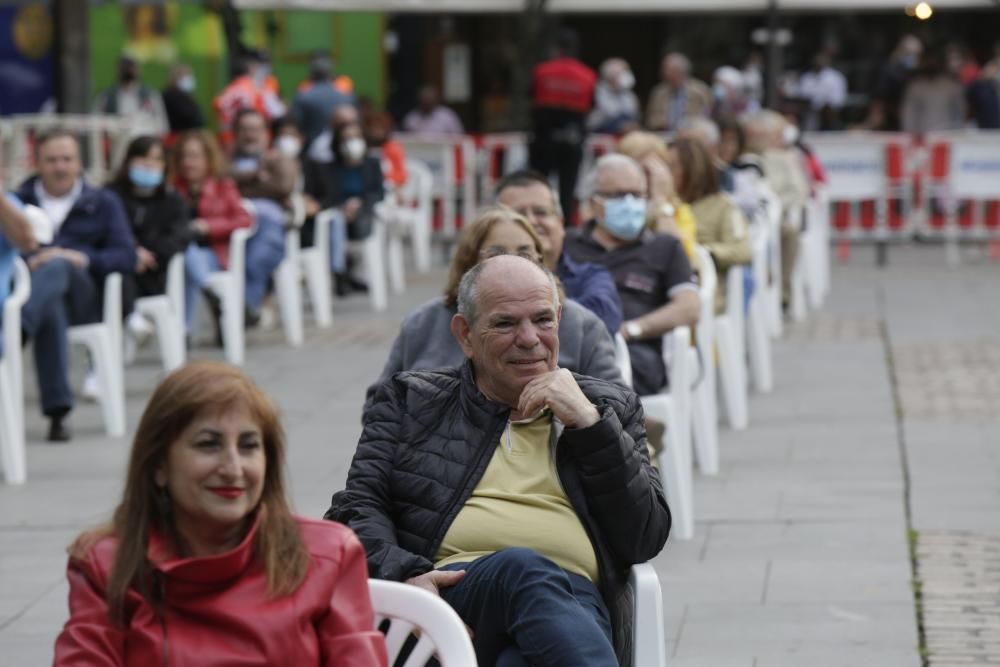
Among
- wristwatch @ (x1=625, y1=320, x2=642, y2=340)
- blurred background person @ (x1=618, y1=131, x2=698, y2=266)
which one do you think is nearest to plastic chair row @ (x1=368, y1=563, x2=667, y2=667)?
wristwatch @ (x1=625, y1=320, x2=642, y2=340)

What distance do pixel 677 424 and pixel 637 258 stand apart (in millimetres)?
696

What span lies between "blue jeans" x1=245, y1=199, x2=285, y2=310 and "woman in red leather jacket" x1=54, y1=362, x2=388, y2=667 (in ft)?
34.2

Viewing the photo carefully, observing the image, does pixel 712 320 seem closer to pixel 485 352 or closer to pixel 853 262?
pixel 485 352

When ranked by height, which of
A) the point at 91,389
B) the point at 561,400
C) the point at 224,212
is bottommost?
the point at 91,389

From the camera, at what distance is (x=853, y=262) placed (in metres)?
19.8

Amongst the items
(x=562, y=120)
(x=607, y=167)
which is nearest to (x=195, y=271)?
(x=607, y=167)

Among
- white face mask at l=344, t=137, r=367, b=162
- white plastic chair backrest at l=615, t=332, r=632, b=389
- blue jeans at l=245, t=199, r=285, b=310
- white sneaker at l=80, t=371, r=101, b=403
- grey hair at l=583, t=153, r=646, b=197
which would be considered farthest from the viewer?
white face mask at l=344, t=137, r=367, b=162

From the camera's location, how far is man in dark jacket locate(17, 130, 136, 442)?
9.95 metres

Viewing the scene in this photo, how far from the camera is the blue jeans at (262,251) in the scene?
13883 millimetres

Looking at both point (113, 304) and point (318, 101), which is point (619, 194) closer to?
point (113, 304)

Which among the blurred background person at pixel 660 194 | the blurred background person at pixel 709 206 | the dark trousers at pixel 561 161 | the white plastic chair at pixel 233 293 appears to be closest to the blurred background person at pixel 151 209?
the white plastic chair at pixel 233 293

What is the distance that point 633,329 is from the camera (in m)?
8.06

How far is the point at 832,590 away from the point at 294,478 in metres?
2.94

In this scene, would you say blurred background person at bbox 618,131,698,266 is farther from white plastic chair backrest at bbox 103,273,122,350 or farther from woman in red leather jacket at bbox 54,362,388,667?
woman in red leather jacket at bbox 54,362,388,667
